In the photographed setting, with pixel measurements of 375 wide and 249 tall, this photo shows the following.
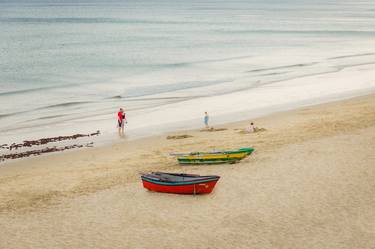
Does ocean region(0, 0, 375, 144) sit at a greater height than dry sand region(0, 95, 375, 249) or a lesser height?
greater

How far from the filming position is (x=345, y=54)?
216 ft

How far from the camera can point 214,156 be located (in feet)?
71.8

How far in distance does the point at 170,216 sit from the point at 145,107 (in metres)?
20.0

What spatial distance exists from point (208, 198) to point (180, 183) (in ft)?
3.63

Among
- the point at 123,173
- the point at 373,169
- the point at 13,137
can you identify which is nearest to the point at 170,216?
the point at 123,173

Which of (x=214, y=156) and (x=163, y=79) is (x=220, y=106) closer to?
(x=163, y=79)

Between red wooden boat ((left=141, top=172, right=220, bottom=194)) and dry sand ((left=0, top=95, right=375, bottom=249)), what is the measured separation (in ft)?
0.79

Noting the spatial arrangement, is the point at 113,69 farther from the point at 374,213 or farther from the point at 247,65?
the point at 374,213

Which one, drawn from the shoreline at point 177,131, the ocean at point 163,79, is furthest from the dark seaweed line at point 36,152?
the ocean at point 163,79

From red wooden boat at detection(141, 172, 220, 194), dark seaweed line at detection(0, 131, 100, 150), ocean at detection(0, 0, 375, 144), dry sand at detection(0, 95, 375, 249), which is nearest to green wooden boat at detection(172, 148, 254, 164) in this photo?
dry sand at detection(0, 95, 375, 249)

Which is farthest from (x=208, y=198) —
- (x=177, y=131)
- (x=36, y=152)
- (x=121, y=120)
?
(x=121, y=120)

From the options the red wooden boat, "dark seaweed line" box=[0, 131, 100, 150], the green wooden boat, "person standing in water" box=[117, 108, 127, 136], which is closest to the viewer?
the red wooden boat

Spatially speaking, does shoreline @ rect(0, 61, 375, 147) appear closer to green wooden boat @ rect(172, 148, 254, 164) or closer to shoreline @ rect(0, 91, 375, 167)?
shoreline @ rect(0, 91, 375, 167)

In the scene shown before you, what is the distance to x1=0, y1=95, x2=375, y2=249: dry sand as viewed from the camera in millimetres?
15797
